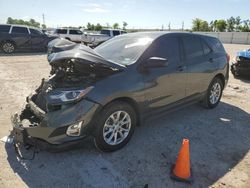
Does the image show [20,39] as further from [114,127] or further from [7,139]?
Answer: [114,127]

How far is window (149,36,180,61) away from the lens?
427 cm

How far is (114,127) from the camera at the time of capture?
3.73m

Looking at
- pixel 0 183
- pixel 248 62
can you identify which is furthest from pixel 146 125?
pixel 248 62

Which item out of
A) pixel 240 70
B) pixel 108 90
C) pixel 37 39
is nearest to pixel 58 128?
pixel 108 90

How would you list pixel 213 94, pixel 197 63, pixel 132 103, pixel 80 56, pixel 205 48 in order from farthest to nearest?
1. pixel 213 94
2. pixel 205 48
3. pixel 197 63
4. pixel 132 103
5. pixel 80 56

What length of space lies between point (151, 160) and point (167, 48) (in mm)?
2018

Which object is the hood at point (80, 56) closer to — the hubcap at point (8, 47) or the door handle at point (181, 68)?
the door handle at point (181, 68)

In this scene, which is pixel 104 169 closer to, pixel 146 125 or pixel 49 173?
pixel 49 173

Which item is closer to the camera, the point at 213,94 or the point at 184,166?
the point at 184,166

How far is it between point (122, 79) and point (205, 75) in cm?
251

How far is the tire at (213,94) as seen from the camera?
5.75 m

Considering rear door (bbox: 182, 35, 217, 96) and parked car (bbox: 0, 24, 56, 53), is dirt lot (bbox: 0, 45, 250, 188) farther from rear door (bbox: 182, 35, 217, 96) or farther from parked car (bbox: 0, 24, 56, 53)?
parked car (bbox: 0, 24, 56, 53)

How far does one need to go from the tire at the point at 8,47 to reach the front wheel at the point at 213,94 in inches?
542

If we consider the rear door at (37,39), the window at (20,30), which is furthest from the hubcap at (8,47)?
the rear door at (37,39)
